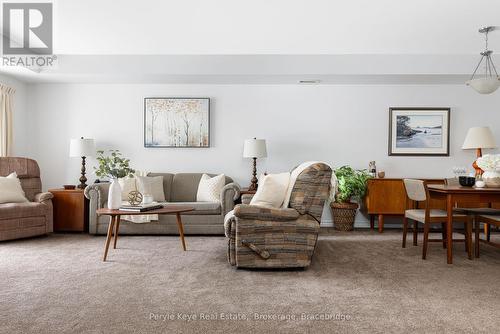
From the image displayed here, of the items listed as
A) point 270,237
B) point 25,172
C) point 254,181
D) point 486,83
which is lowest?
point 270,237

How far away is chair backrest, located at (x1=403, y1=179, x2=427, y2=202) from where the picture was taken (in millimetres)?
3662

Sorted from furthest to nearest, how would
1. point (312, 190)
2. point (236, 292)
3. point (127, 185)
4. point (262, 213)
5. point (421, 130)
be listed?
point (421, 130)
point (127, 185)
point (312, 190)
point (262, 213)
point (236, 292)

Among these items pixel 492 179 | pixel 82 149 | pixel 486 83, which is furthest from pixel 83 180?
pixel 486 83

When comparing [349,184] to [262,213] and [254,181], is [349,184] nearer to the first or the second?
[254,181]

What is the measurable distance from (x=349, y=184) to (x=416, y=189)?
52.0 inches

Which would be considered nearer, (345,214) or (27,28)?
(27,28)

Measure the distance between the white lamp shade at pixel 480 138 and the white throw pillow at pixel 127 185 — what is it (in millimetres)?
4736

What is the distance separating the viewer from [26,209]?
4.35 m

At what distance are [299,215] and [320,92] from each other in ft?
9.69

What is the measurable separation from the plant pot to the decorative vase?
179 cm

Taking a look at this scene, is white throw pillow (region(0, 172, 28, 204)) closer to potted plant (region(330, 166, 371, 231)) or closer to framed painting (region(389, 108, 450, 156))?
potted plant (region(330, 166, 371, 231))

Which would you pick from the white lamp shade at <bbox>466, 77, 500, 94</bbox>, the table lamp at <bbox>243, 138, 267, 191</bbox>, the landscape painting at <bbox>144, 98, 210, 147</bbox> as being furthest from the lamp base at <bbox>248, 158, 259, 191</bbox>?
the white lamp shade at <bbox>466, 77, 500, 94</bbox>

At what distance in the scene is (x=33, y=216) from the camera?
4.42 m

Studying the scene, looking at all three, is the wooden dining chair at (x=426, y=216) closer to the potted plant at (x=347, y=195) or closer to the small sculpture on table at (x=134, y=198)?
the potted plant at (x=347, y=195)
